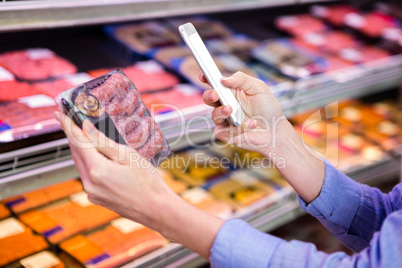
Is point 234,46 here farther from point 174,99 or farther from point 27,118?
point 27,118

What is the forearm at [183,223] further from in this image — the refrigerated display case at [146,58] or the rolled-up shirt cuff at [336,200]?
the refrigerated display case at [146,58]

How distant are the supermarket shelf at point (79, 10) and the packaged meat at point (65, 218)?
66cm

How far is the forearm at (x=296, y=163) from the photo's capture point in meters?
1.16

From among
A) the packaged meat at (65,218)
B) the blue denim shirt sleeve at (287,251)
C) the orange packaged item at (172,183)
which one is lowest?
the orange packaged item at (172,183)

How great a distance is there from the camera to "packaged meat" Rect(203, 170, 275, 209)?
6.07ft

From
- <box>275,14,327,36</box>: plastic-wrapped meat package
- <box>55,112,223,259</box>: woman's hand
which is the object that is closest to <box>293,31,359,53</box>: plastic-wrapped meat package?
<box>275,14,327,36</box>: plastic-wrapped meat package

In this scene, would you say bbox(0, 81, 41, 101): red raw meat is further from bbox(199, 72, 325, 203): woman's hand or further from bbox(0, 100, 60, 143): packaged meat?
bbox(199, 72, 325, 203): woman's hand

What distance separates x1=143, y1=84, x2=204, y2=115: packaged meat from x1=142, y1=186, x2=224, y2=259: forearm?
2.47 ft

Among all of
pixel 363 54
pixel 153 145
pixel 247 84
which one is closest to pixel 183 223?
pixel 153 145

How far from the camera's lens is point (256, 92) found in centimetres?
118

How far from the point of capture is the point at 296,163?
3.80ft

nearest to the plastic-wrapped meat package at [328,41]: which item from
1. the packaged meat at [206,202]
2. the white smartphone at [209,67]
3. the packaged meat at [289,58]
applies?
the packaged meat at [289,58]

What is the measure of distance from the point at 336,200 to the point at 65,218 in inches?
37.8

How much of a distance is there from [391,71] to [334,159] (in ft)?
1.97
